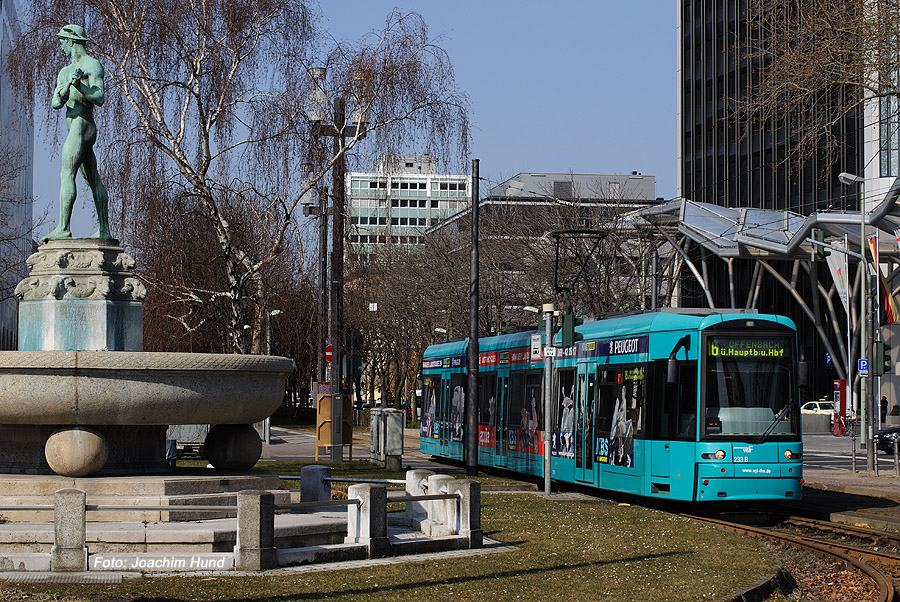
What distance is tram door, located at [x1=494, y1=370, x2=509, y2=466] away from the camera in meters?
27.5

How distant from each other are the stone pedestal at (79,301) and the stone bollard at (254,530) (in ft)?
11.9

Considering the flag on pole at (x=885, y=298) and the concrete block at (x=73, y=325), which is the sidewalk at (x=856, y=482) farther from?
the concrete block at (x=73, y=325)

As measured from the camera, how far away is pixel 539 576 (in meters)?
11.8

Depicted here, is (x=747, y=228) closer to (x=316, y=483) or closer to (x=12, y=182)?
(x=12, y=182)

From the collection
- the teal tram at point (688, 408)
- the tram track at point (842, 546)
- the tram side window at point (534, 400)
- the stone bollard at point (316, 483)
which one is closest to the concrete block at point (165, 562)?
the stone bollard at point (316, 483)

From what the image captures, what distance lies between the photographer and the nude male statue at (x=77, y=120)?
48.6ft

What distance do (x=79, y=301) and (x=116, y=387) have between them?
168 cm

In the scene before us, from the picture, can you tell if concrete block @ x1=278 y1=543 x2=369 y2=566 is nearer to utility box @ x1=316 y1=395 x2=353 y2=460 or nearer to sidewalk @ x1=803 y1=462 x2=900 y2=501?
sidewalk @ x1=803 y1=462 x2=900 y2=501

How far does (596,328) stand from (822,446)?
26907 mm

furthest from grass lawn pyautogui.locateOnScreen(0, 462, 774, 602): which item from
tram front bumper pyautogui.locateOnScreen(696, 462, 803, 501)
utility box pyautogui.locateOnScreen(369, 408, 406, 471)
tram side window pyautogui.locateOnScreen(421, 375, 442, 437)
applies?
tram side window pyautogui.locateOnScreen(421, 375, 442, 437)

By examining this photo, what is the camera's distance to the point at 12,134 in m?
72.1

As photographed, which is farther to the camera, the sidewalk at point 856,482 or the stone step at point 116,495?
the sidewalk at point 856,482

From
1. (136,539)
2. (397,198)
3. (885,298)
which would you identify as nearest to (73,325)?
(136,539)

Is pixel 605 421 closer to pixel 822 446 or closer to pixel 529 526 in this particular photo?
pixel 529 526
